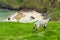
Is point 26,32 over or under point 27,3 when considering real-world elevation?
over

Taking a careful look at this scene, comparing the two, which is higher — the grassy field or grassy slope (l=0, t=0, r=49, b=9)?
the grassy field

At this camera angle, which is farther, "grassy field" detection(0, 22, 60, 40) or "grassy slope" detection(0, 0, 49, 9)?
"grassy slope" detection(0, 0, 49, 9)

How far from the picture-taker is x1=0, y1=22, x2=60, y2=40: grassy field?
65.8ft

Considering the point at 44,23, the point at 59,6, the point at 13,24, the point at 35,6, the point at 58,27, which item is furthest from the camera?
the point at 35,6

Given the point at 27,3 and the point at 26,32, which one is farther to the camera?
the point at 27,3

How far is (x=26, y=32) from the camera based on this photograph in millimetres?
23750

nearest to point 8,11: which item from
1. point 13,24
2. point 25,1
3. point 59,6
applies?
point 25,1

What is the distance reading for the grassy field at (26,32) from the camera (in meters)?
20.1

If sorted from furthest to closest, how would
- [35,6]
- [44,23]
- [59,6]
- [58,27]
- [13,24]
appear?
[35,6]
[59,6]
[13,24]
[58,27]
[44,23]

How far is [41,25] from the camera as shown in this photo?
76.8 ft

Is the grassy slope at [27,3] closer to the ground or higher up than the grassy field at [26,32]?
closer to the ground

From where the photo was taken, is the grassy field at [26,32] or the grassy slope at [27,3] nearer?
the grassy field at [26,32]

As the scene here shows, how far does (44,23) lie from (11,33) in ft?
12.6

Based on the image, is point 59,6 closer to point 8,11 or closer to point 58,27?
point 8,11
